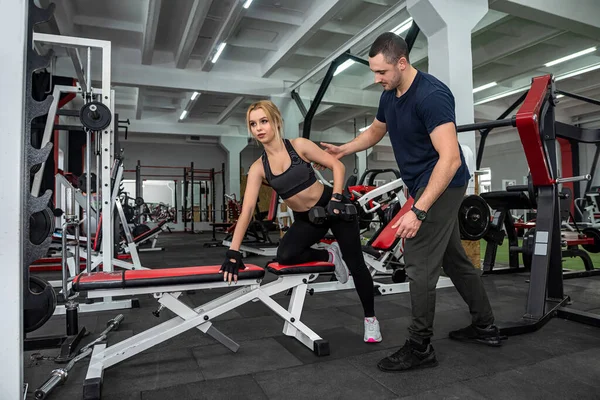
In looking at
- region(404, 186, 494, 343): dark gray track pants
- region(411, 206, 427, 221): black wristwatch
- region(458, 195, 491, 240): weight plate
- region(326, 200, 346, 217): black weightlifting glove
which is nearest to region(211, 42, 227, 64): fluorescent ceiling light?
region(458, 195, 491, 240): weight plate

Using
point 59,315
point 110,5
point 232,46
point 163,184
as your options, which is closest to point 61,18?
point 110,5

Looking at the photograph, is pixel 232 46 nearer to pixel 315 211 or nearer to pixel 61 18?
pixel 61 18

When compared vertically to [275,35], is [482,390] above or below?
below

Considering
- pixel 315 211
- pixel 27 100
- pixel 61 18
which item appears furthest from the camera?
pixel 61 18

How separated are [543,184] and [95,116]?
271 centimetres

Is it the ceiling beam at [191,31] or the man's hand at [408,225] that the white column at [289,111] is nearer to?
the ceiling beam at [191,31]

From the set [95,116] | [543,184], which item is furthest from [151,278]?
[543,184]

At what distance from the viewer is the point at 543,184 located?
93.9 inches

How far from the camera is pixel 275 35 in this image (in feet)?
23.5

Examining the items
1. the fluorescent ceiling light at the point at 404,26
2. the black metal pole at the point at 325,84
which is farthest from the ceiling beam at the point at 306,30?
the fluorescent ceiling light at the point at 404,26

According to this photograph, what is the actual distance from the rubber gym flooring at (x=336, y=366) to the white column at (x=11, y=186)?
675 mm

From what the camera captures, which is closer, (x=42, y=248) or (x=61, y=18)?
(x=42, y=248)

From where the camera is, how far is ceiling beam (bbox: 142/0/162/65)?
545cm

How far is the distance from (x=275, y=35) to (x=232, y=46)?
0.94m
